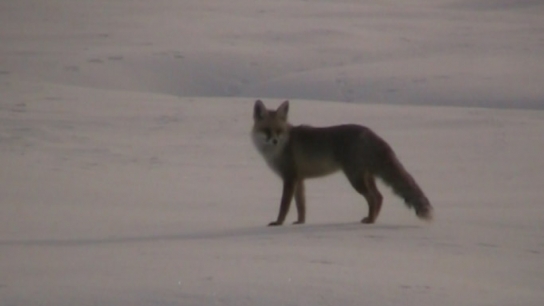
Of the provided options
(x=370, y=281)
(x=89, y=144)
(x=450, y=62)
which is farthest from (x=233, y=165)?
(x=450, y=62)

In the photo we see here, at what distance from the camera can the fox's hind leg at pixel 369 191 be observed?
25.4 ft

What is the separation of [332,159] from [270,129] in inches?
21.1

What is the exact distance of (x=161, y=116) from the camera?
1469cm

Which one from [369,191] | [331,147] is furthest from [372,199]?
[331,147]

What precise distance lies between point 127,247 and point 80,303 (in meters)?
1.54

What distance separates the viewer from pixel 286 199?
7938 millimetres

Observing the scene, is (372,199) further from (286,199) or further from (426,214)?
(286,199)

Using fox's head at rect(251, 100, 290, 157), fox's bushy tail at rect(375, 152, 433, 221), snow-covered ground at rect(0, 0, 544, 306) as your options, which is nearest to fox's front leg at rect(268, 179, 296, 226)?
fox's head at rect(251, 100, 290, 157)

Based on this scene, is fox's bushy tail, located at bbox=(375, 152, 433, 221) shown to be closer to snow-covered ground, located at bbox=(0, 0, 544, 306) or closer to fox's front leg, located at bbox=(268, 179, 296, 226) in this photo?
snow-covered ground, located at bbox=(0, 0, 544, 306)

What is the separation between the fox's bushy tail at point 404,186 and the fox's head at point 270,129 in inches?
32.4

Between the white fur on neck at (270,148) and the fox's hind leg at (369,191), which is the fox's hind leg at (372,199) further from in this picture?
the white fur on neck at (270,148)

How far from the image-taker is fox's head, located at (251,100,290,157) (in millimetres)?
8008

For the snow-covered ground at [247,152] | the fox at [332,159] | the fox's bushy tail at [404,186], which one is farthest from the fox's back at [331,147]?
the snow-covered ground at [247,152]

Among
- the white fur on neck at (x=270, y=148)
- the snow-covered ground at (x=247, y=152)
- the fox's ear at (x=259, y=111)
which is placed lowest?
the snow-covered ground at (x=247, y=152)
